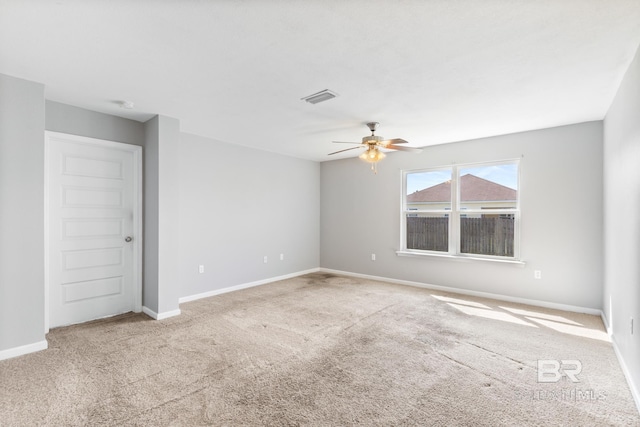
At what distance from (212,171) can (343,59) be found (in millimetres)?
3195

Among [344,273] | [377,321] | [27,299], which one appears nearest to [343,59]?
[377,321]

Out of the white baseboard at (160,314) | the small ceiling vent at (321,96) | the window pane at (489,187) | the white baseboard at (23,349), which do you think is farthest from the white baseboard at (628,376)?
the white baseboard at (23,349)

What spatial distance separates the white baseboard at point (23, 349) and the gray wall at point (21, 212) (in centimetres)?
3

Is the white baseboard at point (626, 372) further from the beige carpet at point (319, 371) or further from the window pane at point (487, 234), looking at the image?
the window pane at point (487, 234)

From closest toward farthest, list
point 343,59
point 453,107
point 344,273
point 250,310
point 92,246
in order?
1. point 343,59
2. point 453,107
3. point 92,246
4. point 250,310
5. point 344,273

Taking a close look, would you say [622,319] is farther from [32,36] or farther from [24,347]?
[24,347]

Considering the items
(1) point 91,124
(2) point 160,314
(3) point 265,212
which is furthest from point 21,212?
(3) point 265,212

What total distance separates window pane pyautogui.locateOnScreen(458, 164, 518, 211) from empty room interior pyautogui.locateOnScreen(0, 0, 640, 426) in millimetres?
33

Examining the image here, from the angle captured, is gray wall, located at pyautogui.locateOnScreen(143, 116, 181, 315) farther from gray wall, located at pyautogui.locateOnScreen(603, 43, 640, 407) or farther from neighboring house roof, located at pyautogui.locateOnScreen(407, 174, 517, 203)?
gray wall, located at pyautogui.locateOnScreen(603, 43, 640, 407)

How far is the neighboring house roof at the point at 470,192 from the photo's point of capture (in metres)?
4.73

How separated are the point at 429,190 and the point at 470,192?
2.30ft

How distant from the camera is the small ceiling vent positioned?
3.02m

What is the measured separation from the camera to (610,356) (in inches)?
110

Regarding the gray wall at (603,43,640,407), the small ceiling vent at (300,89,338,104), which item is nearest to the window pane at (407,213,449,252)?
the gray wall at (603,43,640,407)
